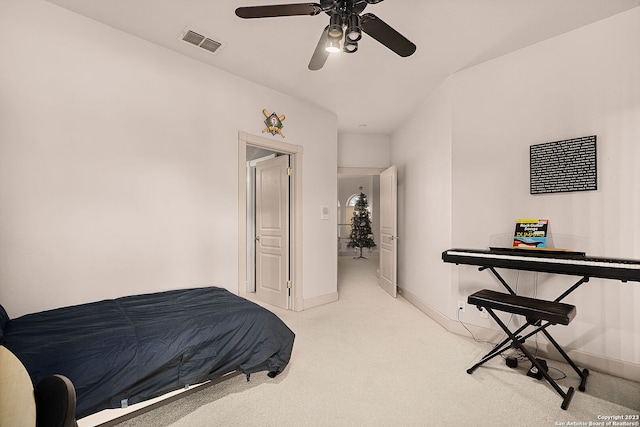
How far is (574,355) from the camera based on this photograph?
2594 mm

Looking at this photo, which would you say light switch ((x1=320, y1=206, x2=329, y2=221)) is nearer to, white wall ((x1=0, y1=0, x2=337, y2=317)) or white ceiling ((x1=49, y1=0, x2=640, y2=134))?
white wall ((x1=0, y1=0, x2=337, y2=317))

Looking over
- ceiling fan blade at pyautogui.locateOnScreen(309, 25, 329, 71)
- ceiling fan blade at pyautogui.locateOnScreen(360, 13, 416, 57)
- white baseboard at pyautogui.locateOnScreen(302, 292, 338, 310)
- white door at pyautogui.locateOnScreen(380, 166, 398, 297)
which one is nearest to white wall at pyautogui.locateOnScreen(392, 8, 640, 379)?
white door at pyautogui.locateOnScreen(380, 166, 398, 297)

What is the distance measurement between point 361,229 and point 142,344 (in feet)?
27.8

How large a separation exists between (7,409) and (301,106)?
12.9 ft

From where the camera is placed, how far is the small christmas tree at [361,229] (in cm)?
977

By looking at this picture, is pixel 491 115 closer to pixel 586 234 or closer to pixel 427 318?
pixel 586 234

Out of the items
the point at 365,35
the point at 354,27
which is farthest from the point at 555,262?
the point at 365,35

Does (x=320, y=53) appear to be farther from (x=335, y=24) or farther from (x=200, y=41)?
(x=200, y=41)

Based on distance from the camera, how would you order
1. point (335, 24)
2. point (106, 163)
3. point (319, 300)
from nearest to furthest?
point (335, 24), point (106, 163), point (319, 300)

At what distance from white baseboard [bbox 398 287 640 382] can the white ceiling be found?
9.09ft

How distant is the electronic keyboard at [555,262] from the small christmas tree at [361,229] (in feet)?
22.8

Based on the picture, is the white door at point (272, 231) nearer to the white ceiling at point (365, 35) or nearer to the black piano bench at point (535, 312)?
the white ceiling at point (365, 35)

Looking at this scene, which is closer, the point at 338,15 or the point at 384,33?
the point at 338,15

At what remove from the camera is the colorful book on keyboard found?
8.82 ft
